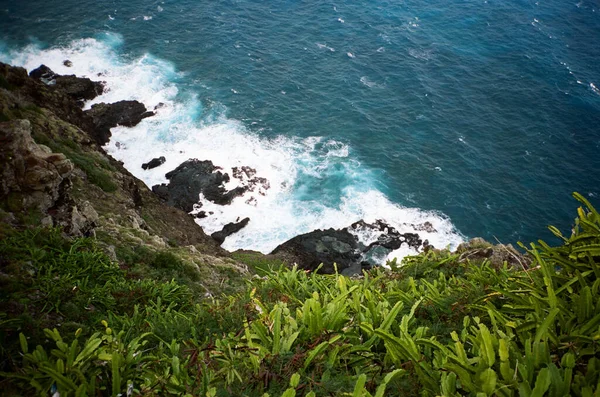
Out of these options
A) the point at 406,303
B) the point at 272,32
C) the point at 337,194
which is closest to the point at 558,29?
the point at 272,32

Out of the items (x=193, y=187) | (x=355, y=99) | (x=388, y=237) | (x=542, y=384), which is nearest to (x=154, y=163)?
(x=193, y=187)

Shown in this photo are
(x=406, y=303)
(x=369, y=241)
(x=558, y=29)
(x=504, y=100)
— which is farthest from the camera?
(x=558, y=29)

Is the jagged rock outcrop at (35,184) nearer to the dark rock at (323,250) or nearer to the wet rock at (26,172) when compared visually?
the wet rock at (26,172)

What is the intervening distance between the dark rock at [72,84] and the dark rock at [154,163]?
1446 centimetres

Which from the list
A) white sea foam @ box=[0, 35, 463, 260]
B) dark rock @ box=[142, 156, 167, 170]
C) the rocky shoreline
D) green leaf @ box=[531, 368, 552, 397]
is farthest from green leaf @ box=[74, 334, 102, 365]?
dark rock @ box=[142, 156, 167, 170]

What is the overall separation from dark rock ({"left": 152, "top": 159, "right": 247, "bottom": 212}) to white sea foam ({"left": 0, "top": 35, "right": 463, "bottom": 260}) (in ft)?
3.02

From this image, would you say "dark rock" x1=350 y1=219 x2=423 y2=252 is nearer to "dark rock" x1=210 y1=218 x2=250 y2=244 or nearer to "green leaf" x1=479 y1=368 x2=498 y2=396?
"dark rock" x1=210 y1=218 x2=250 y2=244

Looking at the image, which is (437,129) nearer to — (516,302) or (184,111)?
(184,111)

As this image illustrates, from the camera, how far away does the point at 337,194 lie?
4634 cm

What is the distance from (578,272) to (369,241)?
3802 cm

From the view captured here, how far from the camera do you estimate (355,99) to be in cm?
5800

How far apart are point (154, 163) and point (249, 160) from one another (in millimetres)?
10879

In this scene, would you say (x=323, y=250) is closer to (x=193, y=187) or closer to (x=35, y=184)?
(x=193, y=187)

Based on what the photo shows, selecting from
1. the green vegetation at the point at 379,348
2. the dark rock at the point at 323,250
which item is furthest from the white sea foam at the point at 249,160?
the green vegetation at the point at 379,348
